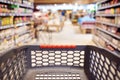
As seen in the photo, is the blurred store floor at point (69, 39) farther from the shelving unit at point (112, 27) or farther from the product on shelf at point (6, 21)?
the product on shelf at point (6, 21)

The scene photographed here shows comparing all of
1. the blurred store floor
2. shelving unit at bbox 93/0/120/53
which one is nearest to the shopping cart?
shelving unit at bbox 93/0/120/53

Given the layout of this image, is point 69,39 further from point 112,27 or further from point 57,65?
point 57,65

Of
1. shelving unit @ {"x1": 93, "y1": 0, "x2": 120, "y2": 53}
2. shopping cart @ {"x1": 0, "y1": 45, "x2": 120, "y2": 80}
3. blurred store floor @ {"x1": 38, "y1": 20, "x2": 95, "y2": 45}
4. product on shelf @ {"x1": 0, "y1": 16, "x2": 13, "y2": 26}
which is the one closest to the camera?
shopping cart @ {"x1": 0, "y1": 45, "x2": 120, "y2": 80}

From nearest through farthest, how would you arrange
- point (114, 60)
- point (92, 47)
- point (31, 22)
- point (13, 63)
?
1. point (114, 60)
2. point (13, 63)
3. point (92, 47)
4. point (31, 22)

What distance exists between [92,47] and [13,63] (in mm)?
626

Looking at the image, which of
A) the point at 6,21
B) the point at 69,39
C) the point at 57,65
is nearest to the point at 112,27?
the point at 6,21

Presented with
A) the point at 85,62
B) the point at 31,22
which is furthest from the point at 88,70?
the point at 31,22

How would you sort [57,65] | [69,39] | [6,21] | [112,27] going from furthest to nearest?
1. [69,39]
2. [112,27]
3. [6,21]
4. [57,65]

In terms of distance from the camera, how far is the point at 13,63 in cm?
123

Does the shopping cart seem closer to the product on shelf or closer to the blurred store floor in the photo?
the product on shelf

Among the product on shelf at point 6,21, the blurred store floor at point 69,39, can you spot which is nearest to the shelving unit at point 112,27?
the blurred store floor at point 69,39

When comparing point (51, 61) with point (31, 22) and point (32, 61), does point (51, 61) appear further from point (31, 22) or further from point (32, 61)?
point (31, 22)

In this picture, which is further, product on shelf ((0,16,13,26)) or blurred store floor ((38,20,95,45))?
blurred store floor ((38,20,95,45))

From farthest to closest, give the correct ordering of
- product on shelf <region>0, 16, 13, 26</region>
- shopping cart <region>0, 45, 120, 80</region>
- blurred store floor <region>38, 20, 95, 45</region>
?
blurred store floor <region>38, 20, 95, 45</region>, product on shelf <region>0, 16, 13, 26</region>, shopping cart <region>0, 45, 120, 80</region>
